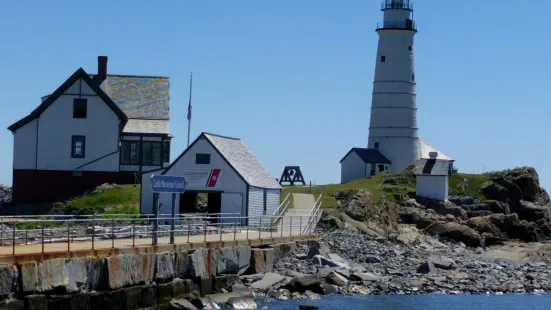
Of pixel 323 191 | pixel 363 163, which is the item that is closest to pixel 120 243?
pixel 323 191

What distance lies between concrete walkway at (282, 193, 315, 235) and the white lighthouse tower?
64.4 feet

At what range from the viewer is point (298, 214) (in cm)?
5134

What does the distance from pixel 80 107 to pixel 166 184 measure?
1085 inches

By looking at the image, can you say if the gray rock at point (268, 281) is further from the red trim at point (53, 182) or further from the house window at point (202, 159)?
the red trim at point (53, 182)

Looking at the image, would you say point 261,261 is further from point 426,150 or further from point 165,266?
point 426,150

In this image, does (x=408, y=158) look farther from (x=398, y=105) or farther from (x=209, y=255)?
(x=209, y=255)

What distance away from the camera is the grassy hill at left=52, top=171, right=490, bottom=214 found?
→ 173ft

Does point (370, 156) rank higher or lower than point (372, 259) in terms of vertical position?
higher

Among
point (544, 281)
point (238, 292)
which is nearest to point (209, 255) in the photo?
point (238, 292)

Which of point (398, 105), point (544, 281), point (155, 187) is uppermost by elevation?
point (398, 105)

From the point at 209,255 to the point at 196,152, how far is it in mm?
14585

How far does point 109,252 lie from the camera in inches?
1102

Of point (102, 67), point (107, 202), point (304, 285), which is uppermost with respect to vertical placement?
point (102, 67)

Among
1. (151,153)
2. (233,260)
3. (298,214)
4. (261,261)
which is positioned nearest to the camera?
(233,260)
